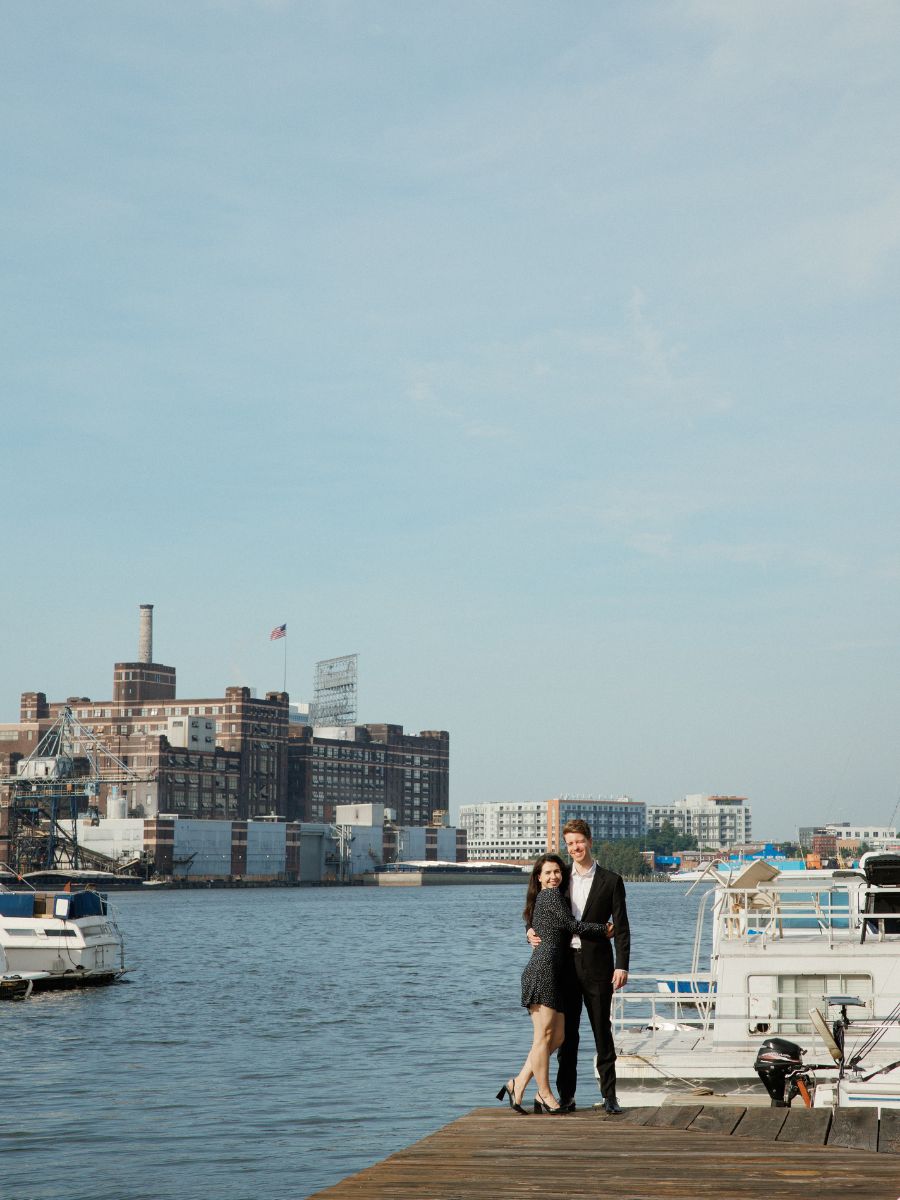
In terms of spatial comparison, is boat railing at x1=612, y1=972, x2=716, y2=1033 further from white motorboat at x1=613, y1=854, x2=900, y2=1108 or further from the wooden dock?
the wooden dock

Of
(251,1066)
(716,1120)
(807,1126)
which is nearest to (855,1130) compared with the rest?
(807,1126)

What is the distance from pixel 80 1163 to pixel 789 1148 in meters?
15.7

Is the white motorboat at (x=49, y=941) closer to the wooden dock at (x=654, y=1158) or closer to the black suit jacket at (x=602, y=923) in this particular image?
the black suit jacket at (x=602, y=923)

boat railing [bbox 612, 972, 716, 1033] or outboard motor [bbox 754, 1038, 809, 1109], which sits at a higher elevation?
outboard motor [bbox 754, 1038, 809, 1109]

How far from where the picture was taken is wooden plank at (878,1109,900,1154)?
35.3 ft

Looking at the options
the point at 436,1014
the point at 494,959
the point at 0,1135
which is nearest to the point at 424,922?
the point at 494,959

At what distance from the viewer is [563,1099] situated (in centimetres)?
1351

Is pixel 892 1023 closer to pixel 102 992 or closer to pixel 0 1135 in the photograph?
pixel 0 1135

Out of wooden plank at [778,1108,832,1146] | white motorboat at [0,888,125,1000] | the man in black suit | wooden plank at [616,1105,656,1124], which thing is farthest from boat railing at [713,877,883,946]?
white motorboat at [0,888,125,1000]

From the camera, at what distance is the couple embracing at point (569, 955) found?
1334cm

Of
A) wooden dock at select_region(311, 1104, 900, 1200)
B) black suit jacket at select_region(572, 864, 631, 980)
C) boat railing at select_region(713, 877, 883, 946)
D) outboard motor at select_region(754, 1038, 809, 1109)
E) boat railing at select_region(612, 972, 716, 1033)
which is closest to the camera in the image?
wooden dock at select_region(311, 1104, 900, 1200)

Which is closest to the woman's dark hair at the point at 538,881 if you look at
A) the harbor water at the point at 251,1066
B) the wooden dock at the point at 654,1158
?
the wooden dock at the point at 654,1158

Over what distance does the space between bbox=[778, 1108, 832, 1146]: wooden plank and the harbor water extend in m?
10.9

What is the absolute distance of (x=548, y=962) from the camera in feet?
43.7
